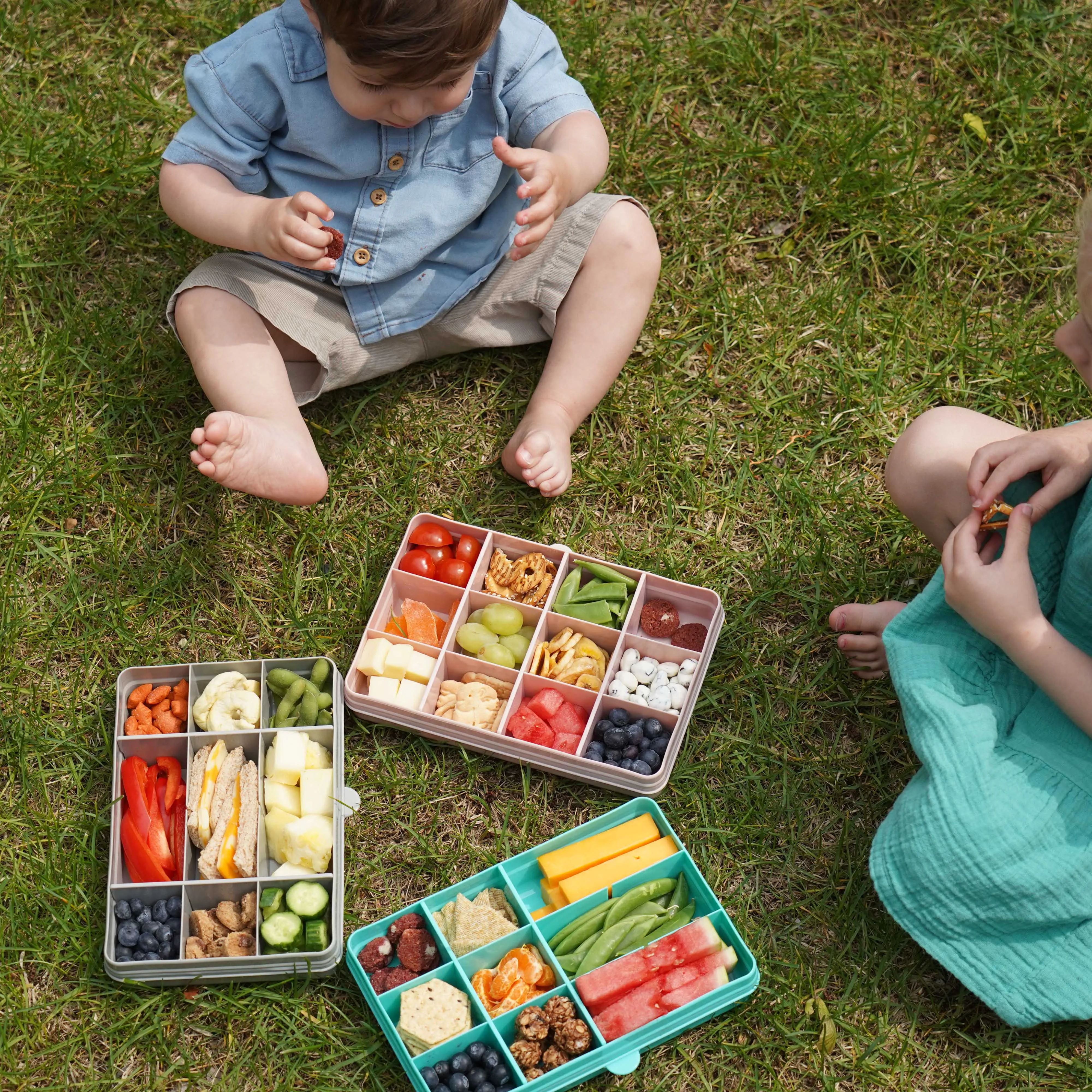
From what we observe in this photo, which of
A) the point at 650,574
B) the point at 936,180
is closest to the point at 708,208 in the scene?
the point at 936,180

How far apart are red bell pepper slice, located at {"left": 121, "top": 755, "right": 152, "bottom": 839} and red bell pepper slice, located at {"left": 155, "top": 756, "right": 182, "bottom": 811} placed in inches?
1.5

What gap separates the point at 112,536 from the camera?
7.71 feet

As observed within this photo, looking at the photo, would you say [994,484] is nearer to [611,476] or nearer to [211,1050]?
[611,476]

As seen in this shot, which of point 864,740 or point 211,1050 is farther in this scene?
point 864,740

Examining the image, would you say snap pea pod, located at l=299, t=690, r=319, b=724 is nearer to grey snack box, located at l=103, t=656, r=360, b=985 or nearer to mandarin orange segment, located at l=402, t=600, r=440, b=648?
grey snack box, located at l=103, t=656, r=360, b=985

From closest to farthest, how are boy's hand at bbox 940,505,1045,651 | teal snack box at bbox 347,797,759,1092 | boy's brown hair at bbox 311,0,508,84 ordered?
1. boy's brown hair at bbox 311,0,508,84
2. boy's hand at bbox 940,505,1045,651
3. teal snack box at bbox 347,797,759,1092

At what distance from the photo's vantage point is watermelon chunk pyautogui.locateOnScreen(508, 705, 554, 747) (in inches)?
84.4

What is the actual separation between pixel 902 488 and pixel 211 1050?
152 cm

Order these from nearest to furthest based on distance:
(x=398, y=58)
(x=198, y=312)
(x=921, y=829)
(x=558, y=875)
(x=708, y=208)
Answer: (x=398, y=58)
(x=921, y=829)
(x=558, y=875)
(x=198, y=312)
(x=708, y=208)

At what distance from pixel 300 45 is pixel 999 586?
4.67ft

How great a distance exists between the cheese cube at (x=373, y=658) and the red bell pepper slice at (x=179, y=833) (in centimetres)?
37

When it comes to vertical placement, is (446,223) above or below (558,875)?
above

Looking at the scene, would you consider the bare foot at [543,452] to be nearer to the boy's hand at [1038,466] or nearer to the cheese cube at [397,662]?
the cheese cube at [397,662]

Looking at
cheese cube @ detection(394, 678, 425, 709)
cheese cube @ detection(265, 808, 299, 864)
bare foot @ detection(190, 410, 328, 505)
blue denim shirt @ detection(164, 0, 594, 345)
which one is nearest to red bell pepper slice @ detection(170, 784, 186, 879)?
cheese cube @ detection(265, 808, 299, 864)
